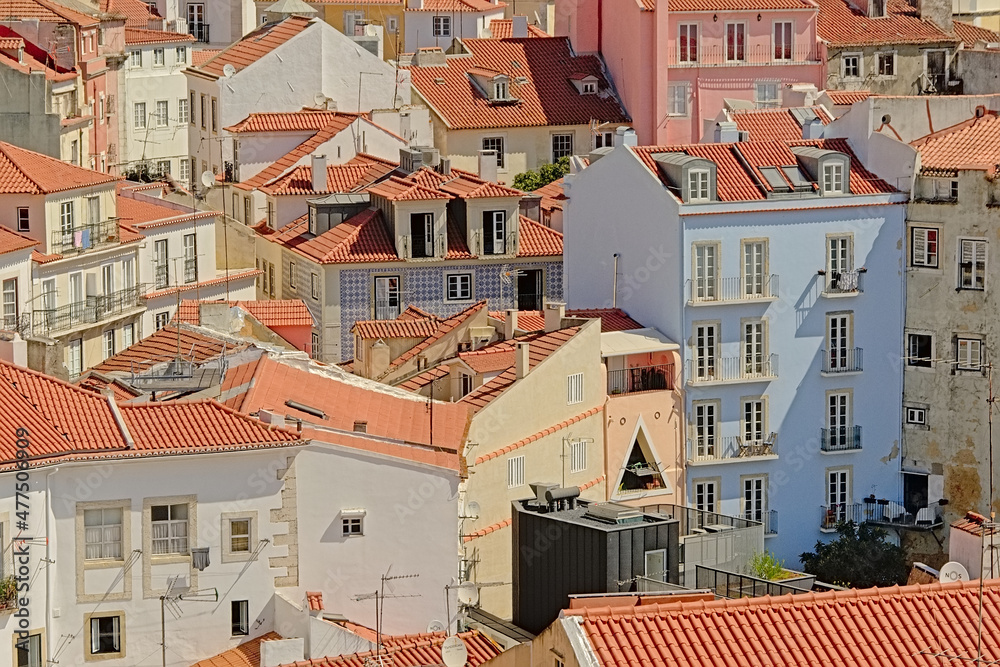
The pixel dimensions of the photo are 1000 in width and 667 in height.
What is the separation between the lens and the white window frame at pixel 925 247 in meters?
72.1

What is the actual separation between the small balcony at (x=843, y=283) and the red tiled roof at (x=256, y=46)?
116 ft

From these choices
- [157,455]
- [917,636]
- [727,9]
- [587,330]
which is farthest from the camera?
[727,9]

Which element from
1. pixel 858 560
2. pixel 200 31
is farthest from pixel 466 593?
pixel 200 31

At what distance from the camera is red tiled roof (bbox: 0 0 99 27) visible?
336ft

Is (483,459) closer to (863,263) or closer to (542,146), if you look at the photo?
(863,263)

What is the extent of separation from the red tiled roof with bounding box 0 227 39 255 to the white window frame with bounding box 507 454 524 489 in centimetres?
1987

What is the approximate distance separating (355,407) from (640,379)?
12.4m

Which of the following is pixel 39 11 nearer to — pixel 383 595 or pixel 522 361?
pixel 522 361

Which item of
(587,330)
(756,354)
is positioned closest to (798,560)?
(756,354)

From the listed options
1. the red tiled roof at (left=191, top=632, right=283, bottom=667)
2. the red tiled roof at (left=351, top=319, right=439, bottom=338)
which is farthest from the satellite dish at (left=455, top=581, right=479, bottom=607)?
the red tiled roof at (left=351, top=319, right=439, bottom=338)

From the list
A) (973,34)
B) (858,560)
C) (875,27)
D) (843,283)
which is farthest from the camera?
(973,34)

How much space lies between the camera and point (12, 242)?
7675 cm

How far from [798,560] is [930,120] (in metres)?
13.2

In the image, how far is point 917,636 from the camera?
35312mm
